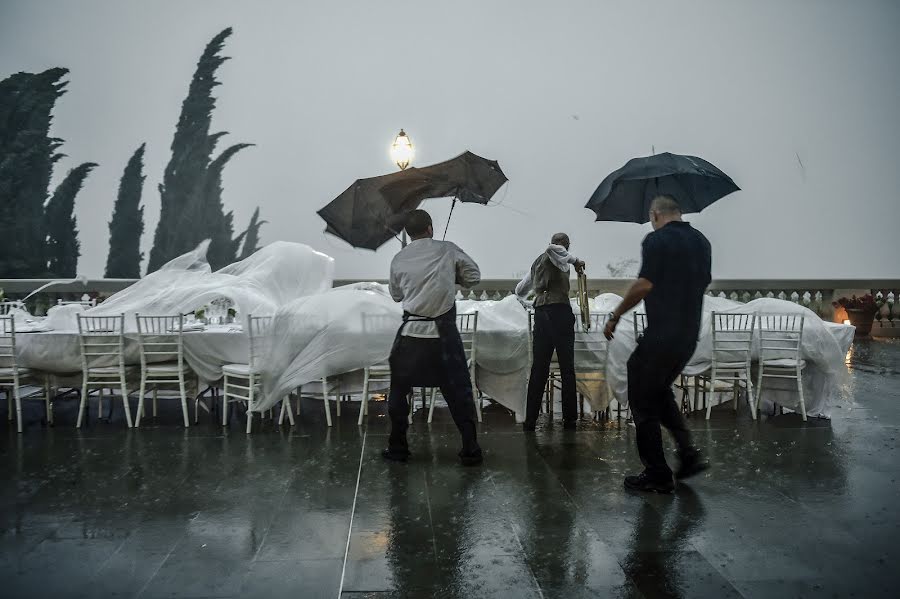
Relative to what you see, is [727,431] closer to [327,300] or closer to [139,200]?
[327,300]

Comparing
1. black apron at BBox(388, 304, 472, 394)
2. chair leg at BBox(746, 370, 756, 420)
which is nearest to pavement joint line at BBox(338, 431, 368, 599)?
black apron at BBox(388, 304, 472, 394)

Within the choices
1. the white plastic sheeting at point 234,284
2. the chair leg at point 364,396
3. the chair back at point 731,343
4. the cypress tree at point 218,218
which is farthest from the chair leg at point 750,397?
the cypress tree at point 218,218

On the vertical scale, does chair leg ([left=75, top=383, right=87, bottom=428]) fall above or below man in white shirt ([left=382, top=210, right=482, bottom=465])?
below

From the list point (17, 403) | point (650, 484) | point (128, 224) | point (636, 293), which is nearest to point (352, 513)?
point (650, 484)

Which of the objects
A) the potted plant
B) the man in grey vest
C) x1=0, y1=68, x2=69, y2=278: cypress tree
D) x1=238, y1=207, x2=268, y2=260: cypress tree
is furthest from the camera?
x1=238, y1=207, x2=268, y2=260: cypress tree

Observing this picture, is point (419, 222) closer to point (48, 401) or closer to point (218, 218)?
point (48, 401)

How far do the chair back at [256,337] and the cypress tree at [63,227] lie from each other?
17776mm

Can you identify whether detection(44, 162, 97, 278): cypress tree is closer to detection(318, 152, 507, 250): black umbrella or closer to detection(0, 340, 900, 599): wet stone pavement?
detection(0, 340, 900, 599): wet stone pavement

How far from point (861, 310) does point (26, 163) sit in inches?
824

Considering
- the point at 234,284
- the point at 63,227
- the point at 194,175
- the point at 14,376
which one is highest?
the point at 194,175

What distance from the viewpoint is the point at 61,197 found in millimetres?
20547

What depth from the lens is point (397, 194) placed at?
4957 mm

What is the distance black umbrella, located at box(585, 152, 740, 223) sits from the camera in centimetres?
495

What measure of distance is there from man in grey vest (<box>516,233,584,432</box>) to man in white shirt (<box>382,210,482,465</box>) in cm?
103
